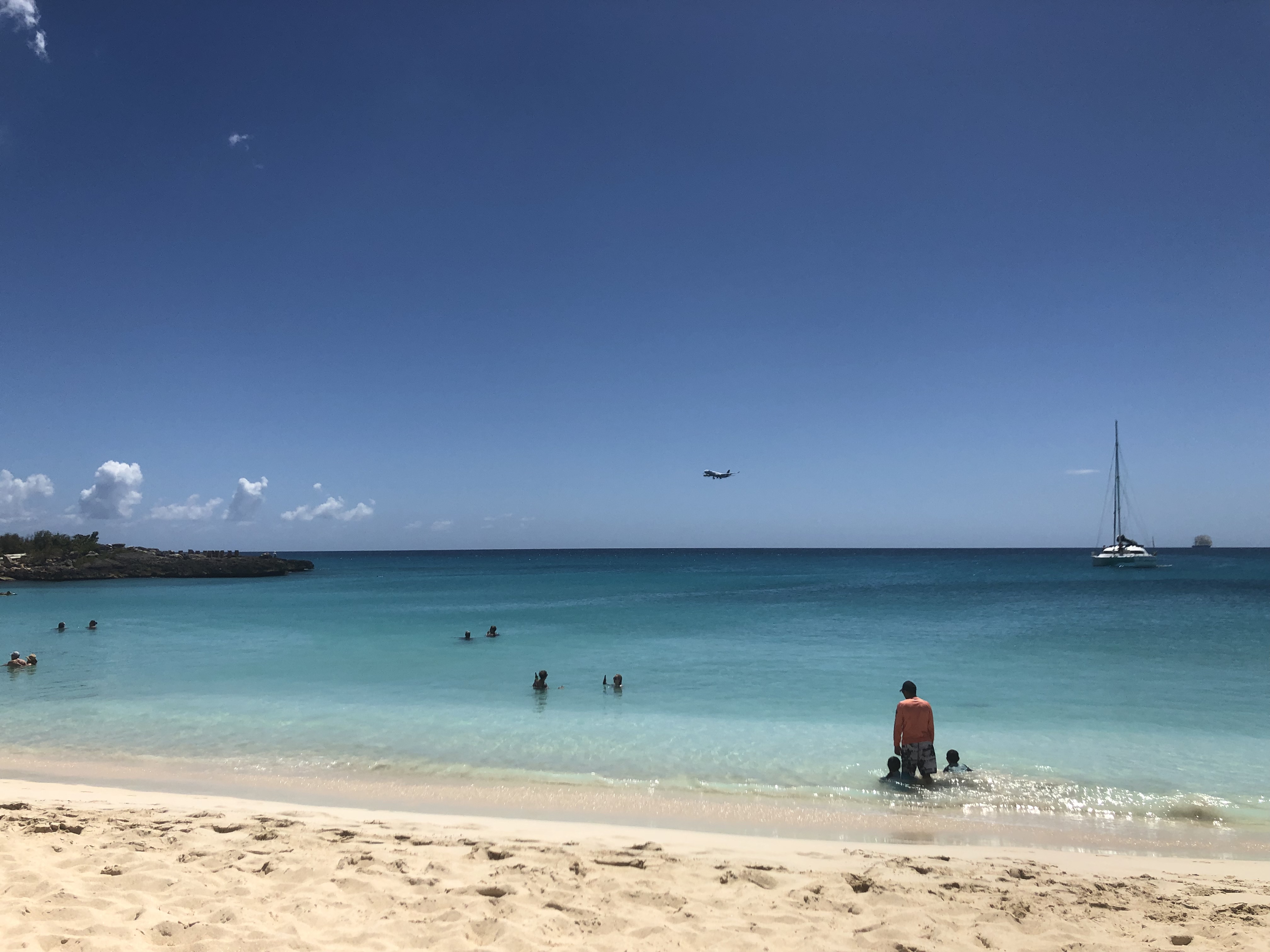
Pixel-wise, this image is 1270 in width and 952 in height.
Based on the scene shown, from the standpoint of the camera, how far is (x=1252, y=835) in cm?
791

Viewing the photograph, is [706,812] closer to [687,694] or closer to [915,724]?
[915,724]

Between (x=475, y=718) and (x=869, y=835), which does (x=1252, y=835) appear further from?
(x=475, y=718)

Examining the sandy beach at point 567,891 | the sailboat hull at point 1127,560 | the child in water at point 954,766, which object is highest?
the sandy beach at point 567,891

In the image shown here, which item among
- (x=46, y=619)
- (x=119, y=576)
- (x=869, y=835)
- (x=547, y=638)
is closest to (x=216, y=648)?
(x=547, y=638)

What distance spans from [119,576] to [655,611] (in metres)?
55.6

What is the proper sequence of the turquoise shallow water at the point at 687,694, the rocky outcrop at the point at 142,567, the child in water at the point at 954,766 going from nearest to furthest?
the child in water at the point at 954,766 → the turquoise shallow water at the point at 687,694 → the rocky outcrop at the point at 142,567

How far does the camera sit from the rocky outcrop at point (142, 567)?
182 ft

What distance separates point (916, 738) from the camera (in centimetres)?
952

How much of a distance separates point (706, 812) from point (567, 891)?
3229mm

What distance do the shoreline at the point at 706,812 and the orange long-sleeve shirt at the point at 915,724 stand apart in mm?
1026

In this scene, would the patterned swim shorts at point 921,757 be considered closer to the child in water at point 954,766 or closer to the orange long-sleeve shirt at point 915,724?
the orange long-sleeve shirt at point 915,724

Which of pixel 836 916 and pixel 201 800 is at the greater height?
pixel 836 916

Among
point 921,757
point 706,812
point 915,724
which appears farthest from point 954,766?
point 706,812

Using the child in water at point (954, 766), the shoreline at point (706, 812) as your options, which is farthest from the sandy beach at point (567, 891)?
the child in water at point (954, 766)
